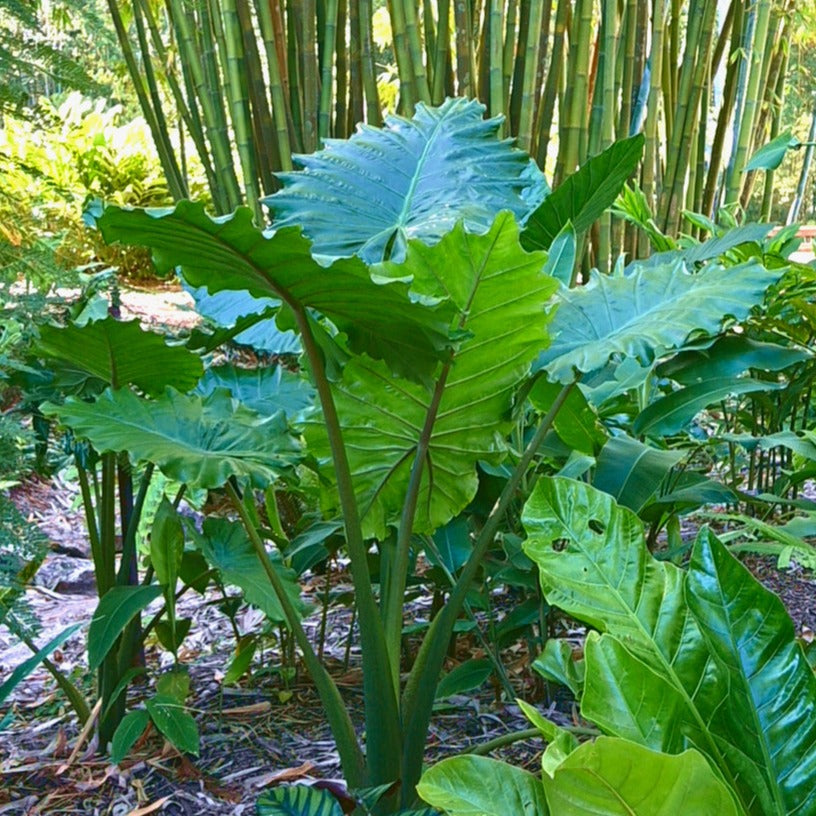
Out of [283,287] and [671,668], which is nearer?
[671,668]

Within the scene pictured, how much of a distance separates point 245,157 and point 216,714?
4.25 ft

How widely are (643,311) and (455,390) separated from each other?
Answer: 0.20 metres

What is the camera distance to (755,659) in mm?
680

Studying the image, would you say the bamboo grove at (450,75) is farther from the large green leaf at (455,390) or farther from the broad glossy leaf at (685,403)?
the large green leaf at (455,390)

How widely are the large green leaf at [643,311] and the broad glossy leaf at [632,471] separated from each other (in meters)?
0.21

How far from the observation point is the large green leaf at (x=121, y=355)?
41.7 inches

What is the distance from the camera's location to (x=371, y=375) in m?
1.05

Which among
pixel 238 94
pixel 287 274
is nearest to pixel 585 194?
pixel 287 274

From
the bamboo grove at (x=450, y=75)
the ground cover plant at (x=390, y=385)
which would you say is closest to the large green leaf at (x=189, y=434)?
the ground cover plant at (x=390, y=385)

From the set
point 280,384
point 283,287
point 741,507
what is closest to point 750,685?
point 283,287

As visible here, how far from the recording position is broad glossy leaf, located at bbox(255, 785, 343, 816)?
77 cm

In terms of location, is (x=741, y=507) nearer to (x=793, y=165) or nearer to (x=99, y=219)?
(x=99, y=219)

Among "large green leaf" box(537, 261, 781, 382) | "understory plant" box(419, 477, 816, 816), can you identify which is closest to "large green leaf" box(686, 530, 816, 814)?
"understory plant" box(419, 477, 816, 816)

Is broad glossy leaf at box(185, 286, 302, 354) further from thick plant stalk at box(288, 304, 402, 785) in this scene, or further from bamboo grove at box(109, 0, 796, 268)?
bamboo grove at box(109, 0, 796, 268)
